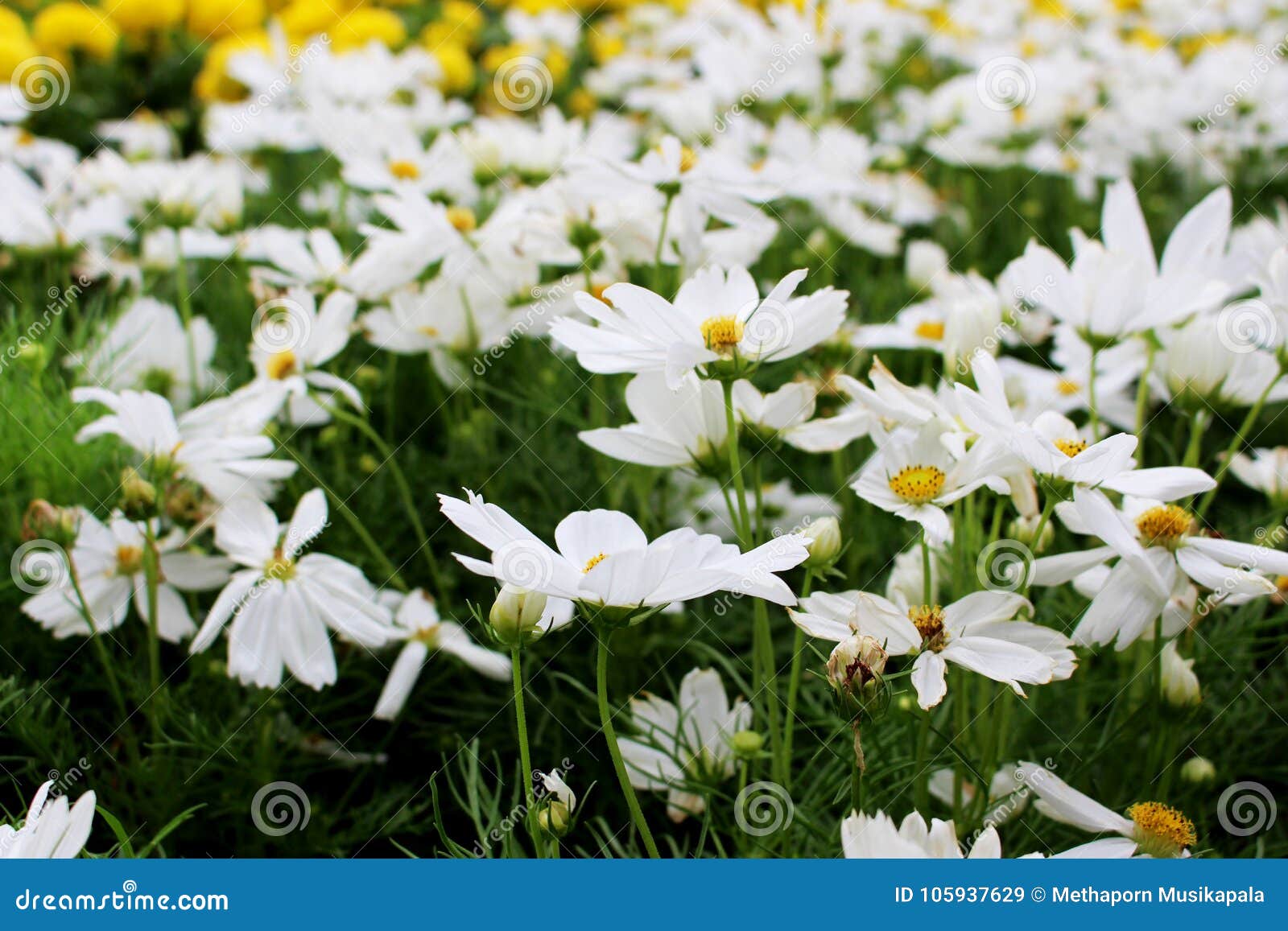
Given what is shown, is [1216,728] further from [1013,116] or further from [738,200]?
[1013,116]

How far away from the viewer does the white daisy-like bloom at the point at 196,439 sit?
2.89 feet

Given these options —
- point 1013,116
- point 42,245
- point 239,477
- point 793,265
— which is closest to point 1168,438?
point 793,265

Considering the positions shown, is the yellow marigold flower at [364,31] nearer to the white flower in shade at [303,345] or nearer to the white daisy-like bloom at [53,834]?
the white flower in shade at [303,345]

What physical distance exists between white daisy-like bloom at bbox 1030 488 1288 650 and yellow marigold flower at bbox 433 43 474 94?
1912 mm

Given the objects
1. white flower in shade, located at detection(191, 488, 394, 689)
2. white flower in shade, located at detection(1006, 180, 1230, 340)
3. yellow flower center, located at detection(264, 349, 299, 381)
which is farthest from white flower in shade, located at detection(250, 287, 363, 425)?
white flower in shade, located at detection(1006, 180, 1230, 340)

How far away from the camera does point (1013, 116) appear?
1.86 m

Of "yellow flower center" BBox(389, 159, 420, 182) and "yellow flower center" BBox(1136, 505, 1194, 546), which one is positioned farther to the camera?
"yellow flower center" BBox(389, 159, 420, 182)

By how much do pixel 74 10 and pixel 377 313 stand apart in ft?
5.91

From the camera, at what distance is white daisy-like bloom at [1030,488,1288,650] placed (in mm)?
701

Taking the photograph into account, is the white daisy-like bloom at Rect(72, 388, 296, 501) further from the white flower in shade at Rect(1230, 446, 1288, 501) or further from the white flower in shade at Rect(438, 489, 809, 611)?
the white flower in shade at Rect(1230, 446, 1288, 501)

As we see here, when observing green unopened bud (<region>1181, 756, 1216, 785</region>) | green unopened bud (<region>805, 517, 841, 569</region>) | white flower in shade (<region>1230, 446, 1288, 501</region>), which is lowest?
green unopened bud (<region>1181, 756, 1216, 785</region>)

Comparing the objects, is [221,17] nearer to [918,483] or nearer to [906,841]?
[918,483]

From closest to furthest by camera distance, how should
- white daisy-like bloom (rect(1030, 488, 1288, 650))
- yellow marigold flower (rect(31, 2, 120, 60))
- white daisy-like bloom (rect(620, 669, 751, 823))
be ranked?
white daisy-like bloom (rect(1030, 488, 1288, 650)) → white daisy-like bloom (rect(620, 669, 751, 823)) → yellow marigold flower (rect(31, 2, 120, 60))

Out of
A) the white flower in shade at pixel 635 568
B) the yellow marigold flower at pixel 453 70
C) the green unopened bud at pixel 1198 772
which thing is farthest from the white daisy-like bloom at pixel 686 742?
the yellow marigold flower at pixel 453 70
